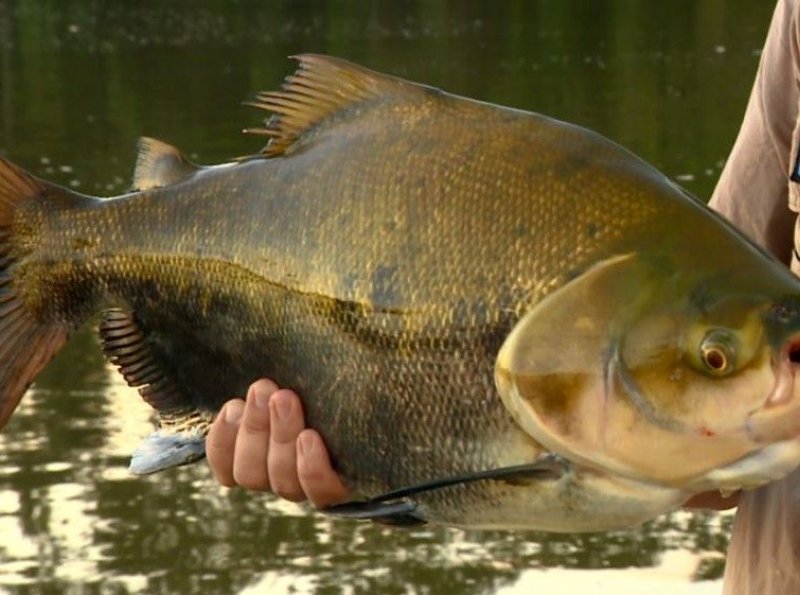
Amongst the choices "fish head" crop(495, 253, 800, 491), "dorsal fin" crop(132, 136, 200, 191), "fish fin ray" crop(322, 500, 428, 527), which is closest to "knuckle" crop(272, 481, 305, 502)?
"fish fin ray" crop(322, 500, 428, 527)

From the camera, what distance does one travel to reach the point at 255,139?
70.7 ft

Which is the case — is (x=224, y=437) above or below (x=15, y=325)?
below

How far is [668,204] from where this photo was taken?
233 centimetres

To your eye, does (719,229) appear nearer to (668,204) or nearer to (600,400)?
(668,204)

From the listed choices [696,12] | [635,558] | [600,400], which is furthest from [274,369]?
[696,12]

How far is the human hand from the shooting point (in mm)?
2648

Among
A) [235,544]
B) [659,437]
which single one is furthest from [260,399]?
[235,544]

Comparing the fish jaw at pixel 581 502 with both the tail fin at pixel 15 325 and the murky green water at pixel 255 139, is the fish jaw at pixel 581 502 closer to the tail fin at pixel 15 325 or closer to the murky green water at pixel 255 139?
the tail fin at pixel 15 325

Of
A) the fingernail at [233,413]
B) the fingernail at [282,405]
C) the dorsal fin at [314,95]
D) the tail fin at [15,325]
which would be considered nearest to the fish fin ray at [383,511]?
the fingernail at [282,405]

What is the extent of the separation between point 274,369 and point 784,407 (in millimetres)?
905

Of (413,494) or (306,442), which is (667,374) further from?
(306,442)

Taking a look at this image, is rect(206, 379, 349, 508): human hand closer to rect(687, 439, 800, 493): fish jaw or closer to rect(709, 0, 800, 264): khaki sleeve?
rect(687, 439, 800, 493): fish jaw

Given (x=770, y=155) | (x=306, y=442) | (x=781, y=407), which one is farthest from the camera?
(x=770, y=155)

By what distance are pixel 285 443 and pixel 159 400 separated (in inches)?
11.4
